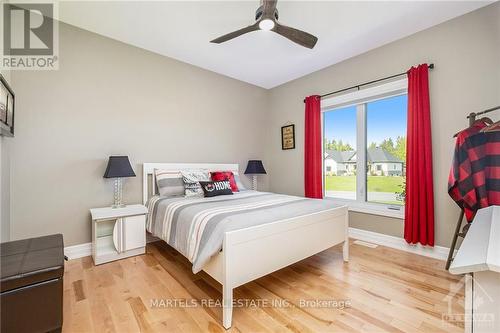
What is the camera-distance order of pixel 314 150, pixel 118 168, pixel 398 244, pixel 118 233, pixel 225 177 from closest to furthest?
pixel 118 233, pixel 118 168, pixel 398 244, pixel 225 177, pixel 314 150

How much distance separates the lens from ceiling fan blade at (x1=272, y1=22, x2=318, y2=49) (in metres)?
1.97

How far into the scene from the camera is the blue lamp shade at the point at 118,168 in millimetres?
2566

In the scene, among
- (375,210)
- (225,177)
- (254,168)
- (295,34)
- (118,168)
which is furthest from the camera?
(254,168)

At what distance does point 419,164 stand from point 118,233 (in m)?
3.58

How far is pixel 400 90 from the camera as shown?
289 centimetres

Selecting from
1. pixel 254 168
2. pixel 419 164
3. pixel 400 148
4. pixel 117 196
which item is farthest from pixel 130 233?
pixel 400 148

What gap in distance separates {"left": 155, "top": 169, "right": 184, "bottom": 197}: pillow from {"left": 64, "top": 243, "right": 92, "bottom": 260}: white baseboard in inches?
40.5

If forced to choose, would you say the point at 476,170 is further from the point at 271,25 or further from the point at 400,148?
the point at 271,25

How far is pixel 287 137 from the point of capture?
426cm

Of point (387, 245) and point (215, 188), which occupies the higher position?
point (215, 188)

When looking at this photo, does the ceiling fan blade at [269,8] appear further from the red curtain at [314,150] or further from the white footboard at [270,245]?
the red curtain at [314,150]

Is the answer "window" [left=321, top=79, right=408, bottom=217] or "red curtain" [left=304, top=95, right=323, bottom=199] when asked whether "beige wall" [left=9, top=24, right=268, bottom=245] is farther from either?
"window" [left=321, top=79, right=408, bottom=217]

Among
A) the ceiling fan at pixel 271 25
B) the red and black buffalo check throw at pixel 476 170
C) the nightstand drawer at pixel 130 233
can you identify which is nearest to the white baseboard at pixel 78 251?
the nightstand drawer at pixel 130 233

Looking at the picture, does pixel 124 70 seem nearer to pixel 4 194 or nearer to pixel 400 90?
pixel 4 194
